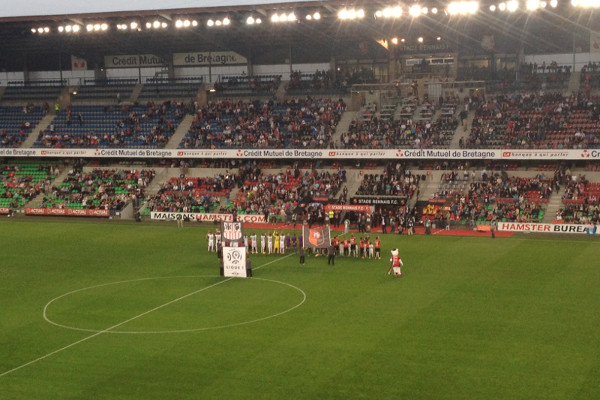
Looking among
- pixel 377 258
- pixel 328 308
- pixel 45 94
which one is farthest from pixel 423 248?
pixel 45 94

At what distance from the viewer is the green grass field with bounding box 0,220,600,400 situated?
1706 cm

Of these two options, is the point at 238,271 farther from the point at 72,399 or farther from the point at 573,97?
the point at 573,97

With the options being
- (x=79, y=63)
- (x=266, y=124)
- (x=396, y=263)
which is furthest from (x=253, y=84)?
(x=396, y=263)

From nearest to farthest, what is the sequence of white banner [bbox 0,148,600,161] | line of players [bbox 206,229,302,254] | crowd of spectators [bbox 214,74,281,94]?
line of players [bbox 206,229,302,254], white banner [bbox 0,148,600,161], crowd of spectators [bbox 214,74,281,94]

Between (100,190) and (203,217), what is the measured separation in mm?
10676

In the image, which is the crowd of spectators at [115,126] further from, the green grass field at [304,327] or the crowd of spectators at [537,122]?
the green grass field at [304,327]

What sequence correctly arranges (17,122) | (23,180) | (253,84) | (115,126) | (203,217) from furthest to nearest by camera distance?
(17,122)
(253,84)
(115,126)
(23,180)
(203,217)

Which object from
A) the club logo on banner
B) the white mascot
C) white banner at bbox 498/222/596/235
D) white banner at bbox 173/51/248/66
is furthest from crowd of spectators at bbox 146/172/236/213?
the white mascot

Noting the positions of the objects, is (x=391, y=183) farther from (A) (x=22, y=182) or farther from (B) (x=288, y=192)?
(A) (x=22, y=182)

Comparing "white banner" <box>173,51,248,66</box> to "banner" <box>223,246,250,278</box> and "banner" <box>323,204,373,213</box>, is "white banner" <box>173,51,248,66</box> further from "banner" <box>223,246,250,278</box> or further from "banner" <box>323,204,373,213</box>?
"banner" <box>223,246,250,278</box>

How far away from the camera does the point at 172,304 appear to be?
25297mm

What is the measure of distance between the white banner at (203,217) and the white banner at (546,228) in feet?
51.4

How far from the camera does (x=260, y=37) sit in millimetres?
62562

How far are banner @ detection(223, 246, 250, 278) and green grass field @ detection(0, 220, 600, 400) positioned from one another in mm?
654
